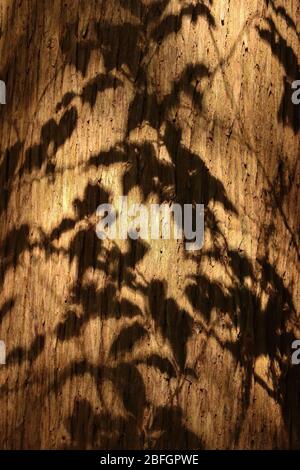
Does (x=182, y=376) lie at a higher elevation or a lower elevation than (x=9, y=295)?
lower

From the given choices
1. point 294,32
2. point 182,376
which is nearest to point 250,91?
point 294,32

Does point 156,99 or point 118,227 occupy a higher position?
point 156,99

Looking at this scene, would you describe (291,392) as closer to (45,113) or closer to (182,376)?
(182,376)

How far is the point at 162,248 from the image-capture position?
8.33 feet

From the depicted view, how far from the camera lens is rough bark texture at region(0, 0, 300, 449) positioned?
251cm

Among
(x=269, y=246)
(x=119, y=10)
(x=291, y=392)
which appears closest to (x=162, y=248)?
(x=269, y=246)

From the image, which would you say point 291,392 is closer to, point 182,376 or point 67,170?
point 182,376

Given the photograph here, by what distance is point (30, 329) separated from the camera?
2527 millimetres

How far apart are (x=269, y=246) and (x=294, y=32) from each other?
917 mm

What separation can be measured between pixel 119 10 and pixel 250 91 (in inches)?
25.3

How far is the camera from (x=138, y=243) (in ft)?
8.32

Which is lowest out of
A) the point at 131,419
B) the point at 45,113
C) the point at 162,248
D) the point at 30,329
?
the point at 131,419

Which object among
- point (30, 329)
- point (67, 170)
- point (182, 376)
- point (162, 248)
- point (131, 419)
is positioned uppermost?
point (67, 170)

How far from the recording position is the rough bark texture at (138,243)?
2512 millimetres
